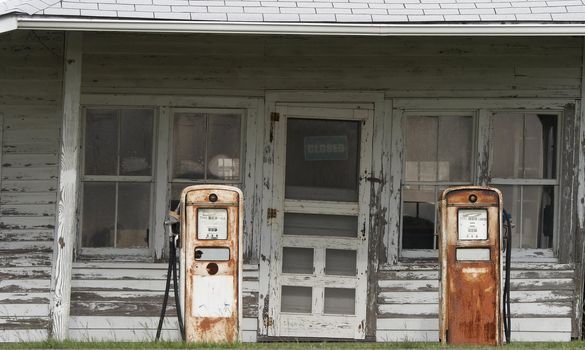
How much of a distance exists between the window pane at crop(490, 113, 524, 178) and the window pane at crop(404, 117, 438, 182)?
0.59 meters

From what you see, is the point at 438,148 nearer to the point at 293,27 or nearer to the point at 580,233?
the point at 580,233

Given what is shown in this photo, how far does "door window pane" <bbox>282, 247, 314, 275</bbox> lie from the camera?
12.4 metres

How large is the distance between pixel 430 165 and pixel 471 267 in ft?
6.73

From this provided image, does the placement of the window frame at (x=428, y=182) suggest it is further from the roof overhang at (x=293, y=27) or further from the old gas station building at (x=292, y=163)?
the roof overhang at (x=293, y=27)

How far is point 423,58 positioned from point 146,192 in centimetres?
299

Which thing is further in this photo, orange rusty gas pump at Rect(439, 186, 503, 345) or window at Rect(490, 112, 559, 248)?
window at Rect(490, 112, 559, 248)

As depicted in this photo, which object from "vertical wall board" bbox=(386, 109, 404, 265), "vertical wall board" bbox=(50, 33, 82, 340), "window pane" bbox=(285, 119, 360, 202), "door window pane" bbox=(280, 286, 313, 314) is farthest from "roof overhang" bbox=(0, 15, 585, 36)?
"door window pane" bbox=(280, 286, 313, 314)

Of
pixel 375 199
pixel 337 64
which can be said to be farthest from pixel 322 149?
pixel 337 64

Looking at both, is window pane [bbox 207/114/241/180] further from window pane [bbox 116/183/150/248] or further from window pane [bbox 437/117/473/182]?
window pane [bbox 437/117/473/182]

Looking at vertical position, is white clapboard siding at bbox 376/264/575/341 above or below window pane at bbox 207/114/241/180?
below

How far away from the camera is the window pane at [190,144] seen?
40.7 feet

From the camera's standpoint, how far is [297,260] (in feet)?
40.7

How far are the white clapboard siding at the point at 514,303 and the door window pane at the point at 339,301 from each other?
28cm

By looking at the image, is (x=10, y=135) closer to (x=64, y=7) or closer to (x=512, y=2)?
(x=64, y=7)
